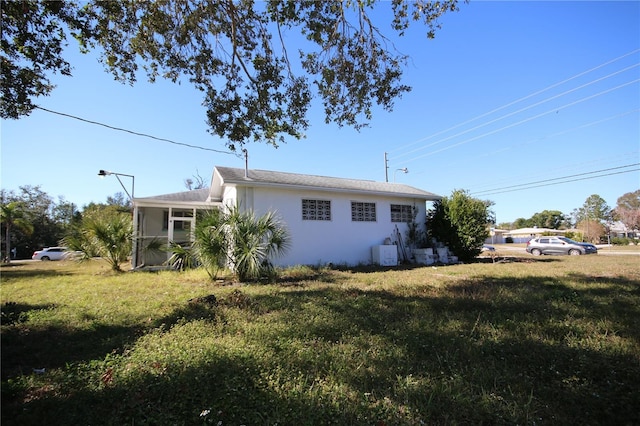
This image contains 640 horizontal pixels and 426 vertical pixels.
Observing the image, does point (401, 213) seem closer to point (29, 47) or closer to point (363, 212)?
point (363, 212)

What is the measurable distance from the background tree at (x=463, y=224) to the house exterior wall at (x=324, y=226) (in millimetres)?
2757

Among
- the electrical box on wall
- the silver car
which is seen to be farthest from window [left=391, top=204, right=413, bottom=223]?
the silver car

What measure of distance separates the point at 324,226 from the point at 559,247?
21275mm

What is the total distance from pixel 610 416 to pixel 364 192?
12.0 meters

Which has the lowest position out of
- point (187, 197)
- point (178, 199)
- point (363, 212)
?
point (363, 212)

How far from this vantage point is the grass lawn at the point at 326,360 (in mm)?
2631

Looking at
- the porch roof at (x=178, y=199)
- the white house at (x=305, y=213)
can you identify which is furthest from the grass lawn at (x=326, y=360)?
the porch roof at (x=178, y=199)

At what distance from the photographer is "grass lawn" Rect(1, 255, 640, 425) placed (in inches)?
104

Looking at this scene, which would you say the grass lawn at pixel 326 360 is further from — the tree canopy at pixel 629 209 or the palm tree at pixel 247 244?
the tree canopy at pixel 629 209

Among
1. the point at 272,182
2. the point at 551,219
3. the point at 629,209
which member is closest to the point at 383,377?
the point at 272,182

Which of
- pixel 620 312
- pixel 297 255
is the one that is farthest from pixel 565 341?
pixel 297 255

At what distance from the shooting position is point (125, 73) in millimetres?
7223

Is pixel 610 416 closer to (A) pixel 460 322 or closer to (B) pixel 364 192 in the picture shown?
(A) pixel 460 322

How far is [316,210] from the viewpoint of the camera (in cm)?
1354
